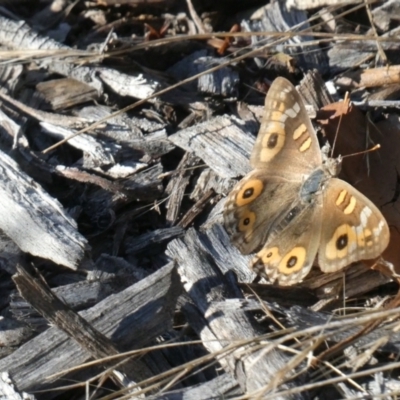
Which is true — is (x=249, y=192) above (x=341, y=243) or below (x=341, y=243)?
above

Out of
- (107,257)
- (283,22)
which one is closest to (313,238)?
(107,257)

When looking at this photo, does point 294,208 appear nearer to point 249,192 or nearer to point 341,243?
point 249,192

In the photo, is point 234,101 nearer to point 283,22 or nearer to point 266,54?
point 266,54

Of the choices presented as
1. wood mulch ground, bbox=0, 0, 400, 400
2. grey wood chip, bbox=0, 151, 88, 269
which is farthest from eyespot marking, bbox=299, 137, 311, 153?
grey wood chip, bbox=0, 151, 88, 269

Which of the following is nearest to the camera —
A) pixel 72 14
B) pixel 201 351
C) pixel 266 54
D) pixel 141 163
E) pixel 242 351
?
pixel 242 351

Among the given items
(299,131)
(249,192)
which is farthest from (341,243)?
(299,131)

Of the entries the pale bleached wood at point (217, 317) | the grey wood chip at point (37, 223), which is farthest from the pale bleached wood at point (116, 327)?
the grey wood chip at point (37, 223)

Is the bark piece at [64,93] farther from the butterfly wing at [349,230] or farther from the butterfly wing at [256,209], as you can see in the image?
the butterfly wing at [349,230]
